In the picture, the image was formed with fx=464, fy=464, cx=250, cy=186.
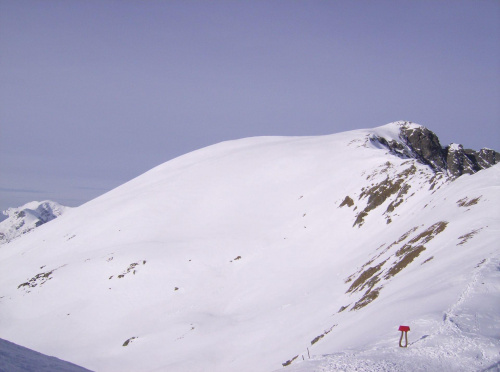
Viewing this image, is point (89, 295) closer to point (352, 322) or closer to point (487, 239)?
point (352, 322)

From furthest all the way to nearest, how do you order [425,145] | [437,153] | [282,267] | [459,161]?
[459,161], [425,145], [437,153], [282,267]

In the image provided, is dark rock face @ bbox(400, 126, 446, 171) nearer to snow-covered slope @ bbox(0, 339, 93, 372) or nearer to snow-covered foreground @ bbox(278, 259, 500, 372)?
snow-covered foreground @ bbox(278, 259, 500, 372)

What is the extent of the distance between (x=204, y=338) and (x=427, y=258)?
19.2m

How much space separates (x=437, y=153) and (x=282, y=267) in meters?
46.0

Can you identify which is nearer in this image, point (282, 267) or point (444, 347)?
point (444, 347)

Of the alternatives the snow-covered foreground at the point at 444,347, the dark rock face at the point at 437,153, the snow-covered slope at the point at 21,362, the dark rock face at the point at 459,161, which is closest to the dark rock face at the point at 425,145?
the dark rock face at the point at 437,153

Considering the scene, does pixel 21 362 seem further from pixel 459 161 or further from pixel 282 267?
pixel 459 161

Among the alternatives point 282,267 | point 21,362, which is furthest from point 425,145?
point 21,362

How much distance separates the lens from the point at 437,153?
259 feet

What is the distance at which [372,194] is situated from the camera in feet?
159

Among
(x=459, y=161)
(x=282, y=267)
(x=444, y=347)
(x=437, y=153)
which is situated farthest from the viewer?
(x=459, y=161)

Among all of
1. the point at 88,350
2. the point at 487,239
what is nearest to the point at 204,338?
the point at 88,350

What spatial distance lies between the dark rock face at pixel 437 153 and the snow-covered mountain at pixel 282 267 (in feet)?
1.18

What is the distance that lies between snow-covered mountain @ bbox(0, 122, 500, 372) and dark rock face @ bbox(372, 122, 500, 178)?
36cm
